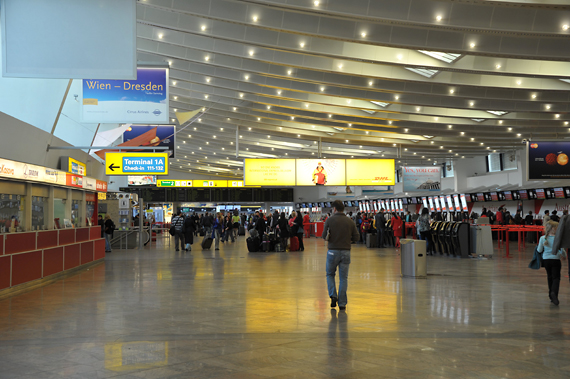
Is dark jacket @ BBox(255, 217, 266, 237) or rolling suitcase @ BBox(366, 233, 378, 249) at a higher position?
dark jacket @ BBox(255, 217, 266, 237)

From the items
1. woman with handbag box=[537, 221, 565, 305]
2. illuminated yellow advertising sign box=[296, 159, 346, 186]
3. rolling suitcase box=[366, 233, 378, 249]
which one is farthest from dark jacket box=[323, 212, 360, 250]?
rolling suitcase box=[366, 233, 378, 249]

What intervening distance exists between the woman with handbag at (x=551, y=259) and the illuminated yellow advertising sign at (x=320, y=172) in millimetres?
13382

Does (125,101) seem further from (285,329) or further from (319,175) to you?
(319,175)

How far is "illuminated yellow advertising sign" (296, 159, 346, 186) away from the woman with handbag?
43.9 ft

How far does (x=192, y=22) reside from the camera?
469 inches

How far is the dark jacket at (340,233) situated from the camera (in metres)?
7.48

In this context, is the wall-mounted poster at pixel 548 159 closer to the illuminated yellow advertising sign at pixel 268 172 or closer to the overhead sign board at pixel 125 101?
the illuminated yellow advertising sign at pixel 268 172

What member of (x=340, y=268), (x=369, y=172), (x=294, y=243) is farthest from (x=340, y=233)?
(x=369, y=172)

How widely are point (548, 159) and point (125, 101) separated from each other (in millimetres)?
12369

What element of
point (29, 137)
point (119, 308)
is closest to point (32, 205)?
point (29, 137)

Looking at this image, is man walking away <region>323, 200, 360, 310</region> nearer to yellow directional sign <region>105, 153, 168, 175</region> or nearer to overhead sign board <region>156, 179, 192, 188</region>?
yellow directional sign <region>105, 153, 168, 175</region>

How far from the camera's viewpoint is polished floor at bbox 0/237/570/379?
4.46m

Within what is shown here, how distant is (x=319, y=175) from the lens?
21.1 metres

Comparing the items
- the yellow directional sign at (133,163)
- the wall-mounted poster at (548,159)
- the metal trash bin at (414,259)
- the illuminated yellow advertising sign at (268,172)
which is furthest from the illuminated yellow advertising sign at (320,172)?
the metal trash bin at (414,259)
